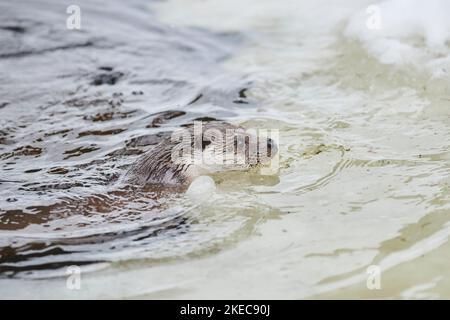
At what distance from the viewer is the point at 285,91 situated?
5.20 metres

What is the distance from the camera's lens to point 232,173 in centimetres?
369

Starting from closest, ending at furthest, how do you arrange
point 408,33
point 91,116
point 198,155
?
point 198,155, point 91,116, point 408,33

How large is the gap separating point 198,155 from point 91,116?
4.72ft

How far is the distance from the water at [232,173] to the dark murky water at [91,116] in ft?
0.05

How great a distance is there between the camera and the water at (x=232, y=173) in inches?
105

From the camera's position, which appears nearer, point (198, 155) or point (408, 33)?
point (198, 155)

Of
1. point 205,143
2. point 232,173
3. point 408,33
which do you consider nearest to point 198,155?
point 205,143

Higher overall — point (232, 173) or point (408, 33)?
point (408, 33)

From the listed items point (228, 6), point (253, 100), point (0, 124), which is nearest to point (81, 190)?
point (0, 124)

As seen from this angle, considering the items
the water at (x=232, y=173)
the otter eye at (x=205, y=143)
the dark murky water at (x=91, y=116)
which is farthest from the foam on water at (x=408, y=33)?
the otter eye at (x=205, y=143)

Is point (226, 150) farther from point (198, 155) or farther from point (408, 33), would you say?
point (408, 33)

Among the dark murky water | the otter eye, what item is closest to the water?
the dark murky water

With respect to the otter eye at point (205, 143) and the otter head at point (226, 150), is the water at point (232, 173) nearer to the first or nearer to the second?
the otter head at point (226, 150)
